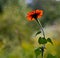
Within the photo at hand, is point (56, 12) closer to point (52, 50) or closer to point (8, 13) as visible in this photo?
point (8, 13)

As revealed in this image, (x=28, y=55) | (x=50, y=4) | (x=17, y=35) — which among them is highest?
(x=50, y=4)

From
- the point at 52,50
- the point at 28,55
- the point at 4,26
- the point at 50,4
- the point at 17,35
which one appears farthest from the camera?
the point at 50,4

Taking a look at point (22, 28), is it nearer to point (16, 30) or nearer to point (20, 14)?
point (16, 30)

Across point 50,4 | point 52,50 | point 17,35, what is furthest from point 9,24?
point 50,4

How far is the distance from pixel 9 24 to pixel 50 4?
54.4 ft

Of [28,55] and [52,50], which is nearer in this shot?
[28,55]

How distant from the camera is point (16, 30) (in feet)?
30.0

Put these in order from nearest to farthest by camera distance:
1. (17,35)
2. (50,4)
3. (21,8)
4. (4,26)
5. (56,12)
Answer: (17,35) → (4,26) → (21,8) → (56,12) → (50,4)

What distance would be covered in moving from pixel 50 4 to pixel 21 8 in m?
15.5


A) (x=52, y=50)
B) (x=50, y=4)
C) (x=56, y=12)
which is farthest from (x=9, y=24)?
(x=50, y=4)

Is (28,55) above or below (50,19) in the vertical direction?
below

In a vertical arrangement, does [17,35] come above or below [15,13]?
below

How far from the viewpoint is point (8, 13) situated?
10117 millimetres

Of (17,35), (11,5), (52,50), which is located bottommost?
(52,50)
